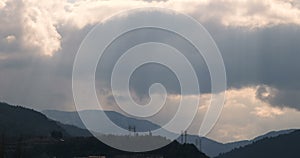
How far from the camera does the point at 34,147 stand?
572 feet

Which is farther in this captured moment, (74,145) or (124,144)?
(124,144)

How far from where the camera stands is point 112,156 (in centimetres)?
17250

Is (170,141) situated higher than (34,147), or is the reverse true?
(170,141)

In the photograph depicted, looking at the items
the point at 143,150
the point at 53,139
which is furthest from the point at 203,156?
the point at 53,139

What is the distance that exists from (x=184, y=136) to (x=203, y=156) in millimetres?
17534

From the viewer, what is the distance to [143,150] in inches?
7347

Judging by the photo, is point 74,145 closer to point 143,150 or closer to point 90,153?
point 90,153

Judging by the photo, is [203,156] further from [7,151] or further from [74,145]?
[7,151]

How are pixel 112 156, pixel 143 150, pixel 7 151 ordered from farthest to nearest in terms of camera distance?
1. pixel 143 150
2. pixel 112 156
3. pixel 7 151

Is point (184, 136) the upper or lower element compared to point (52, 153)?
upper

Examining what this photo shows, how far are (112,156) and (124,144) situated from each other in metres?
19.3

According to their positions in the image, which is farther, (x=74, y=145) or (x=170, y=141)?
(x=170, y=141)

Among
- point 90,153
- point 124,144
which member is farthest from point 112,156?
point 124,144

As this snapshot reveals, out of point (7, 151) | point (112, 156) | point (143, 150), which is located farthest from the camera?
point (143, 150)
